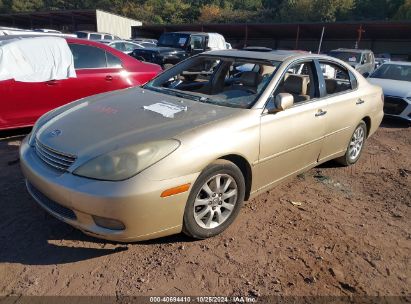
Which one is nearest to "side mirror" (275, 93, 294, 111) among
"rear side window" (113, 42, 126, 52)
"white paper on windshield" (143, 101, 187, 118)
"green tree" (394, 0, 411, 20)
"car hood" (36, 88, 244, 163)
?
"car hood" (36, 88, 244, 163)

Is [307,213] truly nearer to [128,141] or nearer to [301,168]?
[301,168]

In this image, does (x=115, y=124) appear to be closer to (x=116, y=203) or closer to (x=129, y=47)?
(x=116, y=203)

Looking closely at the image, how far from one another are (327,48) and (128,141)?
37687mm

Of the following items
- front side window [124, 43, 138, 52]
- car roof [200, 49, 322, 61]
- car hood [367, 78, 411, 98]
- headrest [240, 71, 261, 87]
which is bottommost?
front side window [124, 43, 138, 52]

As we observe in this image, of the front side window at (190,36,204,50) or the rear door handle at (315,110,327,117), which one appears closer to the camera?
the rear door handle at (315,110,327,117)

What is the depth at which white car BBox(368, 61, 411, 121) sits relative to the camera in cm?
808

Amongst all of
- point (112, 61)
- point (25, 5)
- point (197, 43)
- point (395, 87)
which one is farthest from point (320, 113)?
point (25, 5)

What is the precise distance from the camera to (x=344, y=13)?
66.7 m

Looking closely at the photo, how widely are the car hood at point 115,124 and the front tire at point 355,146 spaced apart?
2.37 m

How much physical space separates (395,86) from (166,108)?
7189 mm

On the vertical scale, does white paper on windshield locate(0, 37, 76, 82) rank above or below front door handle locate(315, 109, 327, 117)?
above

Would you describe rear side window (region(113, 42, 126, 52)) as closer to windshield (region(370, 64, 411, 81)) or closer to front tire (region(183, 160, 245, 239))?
windshield (region(370, 64, 411, 81))

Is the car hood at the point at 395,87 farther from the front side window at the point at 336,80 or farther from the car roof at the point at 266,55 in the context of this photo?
the car roof at the point at 266,55

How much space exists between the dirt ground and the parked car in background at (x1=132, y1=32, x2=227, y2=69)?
11.4m
